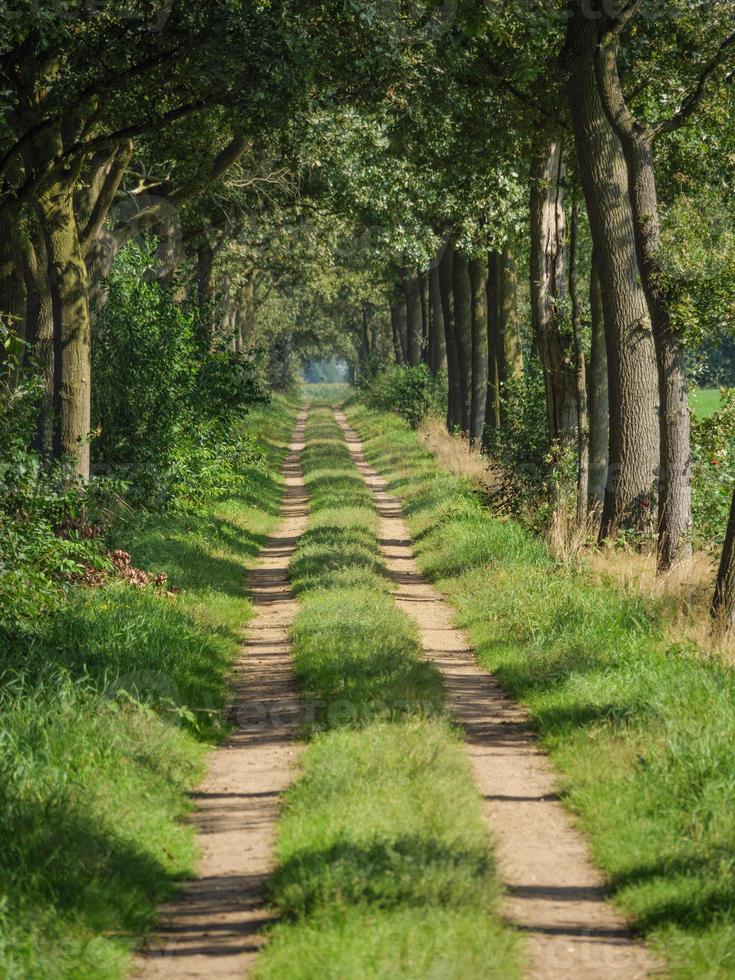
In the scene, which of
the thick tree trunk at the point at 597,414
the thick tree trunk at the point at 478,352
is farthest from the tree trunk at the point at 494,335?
the thick tree trunk at the point at 597,414

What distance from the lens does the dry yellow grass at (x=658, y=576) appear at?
35.6ft

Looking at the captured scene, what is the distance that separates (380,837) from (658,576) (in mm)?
7596

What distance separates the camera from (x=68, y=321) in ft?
48.5

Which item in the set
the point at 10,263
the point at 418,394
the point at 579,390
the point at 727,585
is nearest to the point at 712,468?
the point at 579,390

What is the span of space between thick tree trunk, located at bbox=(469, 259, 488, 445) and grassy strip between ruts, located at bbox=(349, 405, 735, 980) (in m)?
14.5

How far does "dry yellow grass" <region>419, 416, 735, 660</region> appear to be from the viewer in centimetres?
1084

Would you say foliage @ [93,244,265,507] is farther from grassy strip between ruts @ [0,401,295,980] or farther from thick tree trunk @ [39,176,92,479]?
grassy strip between ruts @ [0,401,295,980]

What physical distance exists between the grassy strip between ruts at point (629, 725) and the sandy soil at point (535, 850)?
0.40 feet

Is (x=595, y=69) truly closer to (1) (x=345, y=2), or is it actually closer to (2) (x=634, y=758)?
(1) (x=345, y=2)

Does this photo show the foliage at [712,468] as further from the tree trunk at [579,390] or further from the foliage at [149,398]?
the foliage at [149,398]

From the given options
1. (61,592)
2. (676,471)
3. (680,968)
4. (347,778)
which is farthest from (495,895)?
(676,471)

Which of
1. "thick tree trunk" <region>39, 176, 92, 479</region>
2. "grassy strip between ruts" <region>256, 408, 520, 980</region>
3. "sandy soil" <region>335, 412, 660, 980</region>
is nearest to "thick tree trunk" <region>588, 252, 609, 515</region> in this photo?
"thick tree trunk" <region>39, 176, 92, 479</region>

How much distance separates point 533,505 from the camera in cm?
1991

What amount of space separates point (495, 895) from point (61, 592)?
20.2 ft
